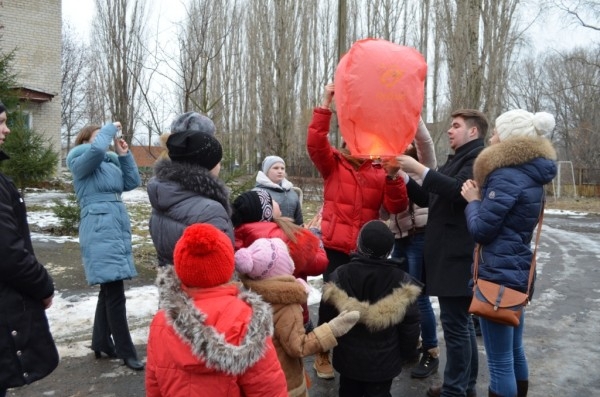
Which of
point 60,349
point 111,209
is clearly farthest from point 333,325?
point 60,349

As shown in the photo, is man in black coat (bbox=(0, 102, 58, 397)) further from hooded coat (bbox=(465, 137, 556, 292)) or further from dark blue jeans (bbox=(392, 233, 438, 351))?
dark blue jeans (bbox=(392, 233, 438, 351))

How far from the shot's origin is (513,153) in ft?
9.53

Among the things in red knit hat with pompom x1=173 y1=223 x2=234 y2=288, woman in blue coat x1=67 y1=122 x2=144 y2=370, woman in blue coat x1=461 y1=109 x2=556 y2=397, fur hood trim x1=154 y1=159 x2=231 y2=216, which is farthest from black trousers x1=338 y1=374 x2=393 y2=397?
woman in blue coat x1=67 y1=122 x2=144 y2=370

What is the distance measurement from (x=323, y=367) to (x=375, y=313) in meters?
1.40

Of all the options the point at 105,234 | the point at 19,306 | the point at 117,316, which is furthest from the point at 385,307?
the point at 105,234

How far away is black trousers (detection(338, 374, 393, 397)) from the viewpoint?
305 cm

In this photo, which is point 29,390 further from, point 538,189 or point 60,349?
point 538,189

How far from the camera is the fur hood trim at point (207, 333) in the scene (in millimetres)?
1931

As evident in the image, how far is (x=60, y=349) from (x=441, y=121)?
58.0 feet

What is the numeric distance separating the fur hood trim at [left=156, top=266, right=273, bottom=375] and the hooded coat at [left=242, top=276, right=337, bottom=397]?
44 centimetres

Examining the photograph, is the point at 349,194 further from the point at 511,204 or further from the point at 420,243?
the point at 511,204

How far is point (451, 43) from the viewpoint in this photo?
16.0 meters

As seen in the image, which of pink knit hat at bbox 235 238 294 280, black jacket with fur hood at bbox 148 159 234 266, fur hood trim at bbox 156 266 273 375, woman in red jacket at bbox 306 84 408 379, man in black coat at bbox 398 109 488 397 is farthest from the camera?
woman in red jacket at bbox 306 84 408 379

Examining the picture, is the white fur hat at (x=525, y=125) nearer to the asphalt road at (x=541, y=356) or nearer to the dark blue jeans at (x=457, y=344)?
the dark blue jeans at (x=457, y=344)
